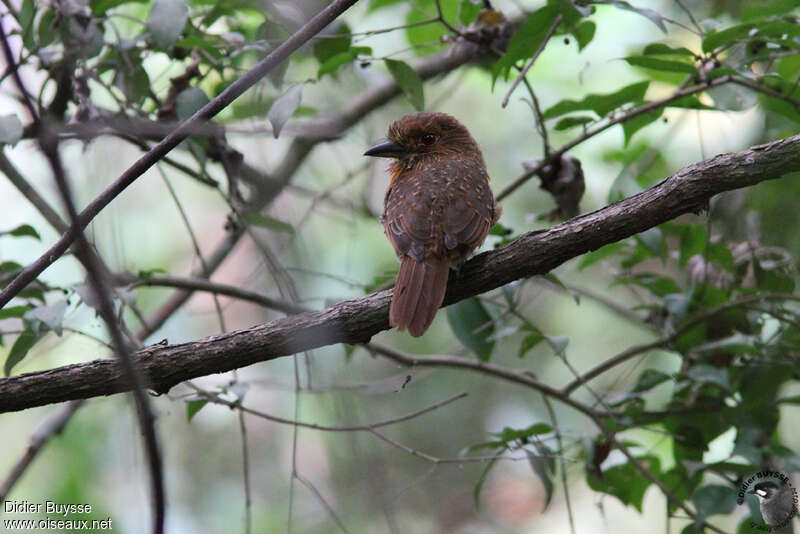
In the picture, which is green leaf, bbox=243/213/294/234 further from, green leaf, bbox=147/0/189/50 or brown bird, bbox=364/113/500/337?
green leaf, bbox=147/0/189/50

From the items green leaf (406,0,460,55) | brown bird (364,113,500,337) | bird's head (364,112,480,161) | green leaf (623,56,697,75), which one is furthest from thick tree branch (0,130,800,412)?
green leaf (406,0,460,55)

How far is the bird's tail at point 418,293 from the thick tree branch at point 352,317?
0.11 meters

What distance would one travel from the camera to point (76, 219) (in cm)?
111

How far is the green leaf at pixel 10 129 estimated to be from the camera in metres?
2.48

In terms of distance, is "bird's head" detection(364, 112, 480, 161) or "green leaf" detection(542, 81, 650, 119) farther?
"bird's head" detection(364, 112, 480, 161)

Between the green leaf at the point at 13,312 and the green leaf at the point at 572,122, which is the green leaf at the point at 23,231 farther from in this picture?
the green leaf at the point at 572,122

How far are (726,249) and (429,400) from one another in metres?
2.48

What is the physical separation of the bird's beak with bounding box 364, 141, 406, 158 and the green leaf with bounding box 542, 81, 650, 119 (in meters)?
0.81

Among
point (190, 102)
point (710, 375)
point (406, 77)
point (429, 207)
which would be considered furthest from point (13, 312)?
point (710, 375)

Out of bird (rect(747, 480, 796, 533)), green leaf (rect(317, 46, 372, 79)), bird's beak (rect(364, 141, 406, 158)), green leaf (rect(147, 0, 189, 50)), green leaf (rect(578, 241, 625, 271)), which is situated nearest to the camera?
bird (rect(747, 480, 796, 533))

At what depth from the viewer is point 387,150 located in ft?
11.6

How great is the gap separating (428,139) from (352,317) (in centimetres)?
149

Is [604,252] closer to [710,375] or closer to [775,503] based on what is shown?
[710,375]

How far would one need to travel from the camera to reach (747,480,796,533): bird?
2477 mm
